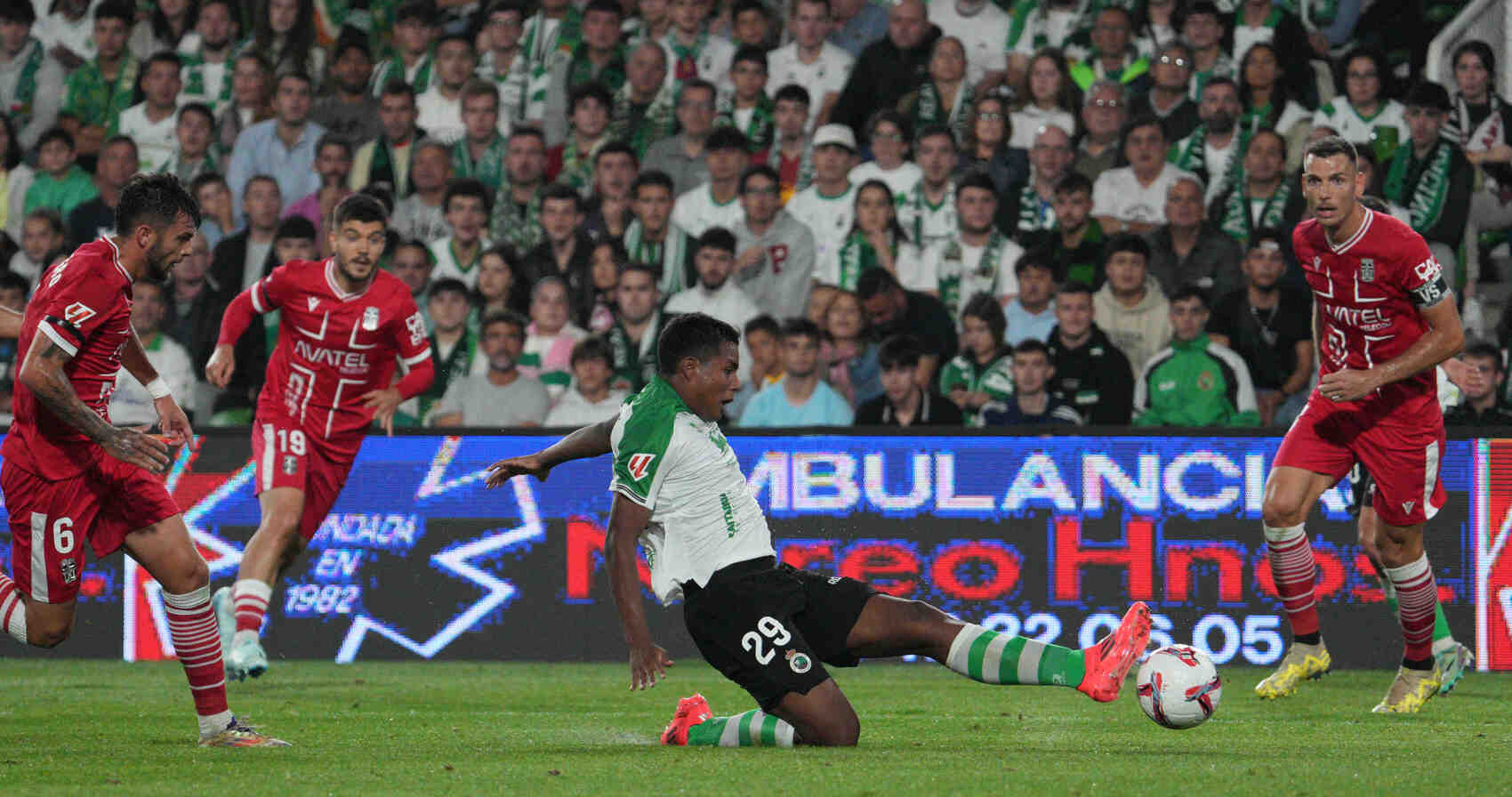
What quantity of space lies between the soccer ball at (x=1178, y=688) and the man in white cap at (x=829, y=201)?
7.31m

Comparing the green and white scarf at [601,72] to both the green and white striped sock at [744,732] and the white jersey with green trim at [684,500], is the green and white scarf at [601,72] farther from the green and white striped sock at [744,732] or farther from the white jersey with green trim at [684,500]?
the green and white striped sock at [744,732]

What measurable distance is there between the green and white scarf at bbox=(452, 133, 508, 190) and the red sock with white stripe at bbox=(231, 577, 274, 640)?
5.74 meters

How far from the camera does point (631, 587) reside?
611cm

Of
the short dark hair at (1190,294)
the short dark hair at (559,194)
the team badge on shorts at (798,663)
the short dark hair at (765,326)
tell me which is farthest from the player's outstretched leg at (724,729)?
the short dark hair at (559,194)

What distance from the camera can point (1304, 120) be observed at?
43.8 ft

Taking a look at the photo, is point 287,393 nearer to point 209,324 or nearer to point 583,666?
point 583,666

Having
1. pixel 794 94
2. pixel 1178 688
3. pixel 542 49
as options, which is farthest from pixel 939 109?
pixel 1178 688

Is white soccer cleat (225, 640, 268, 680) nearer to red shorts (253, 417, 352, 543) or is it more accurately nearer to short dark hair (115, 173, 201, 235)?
red shorts (253, 417, 352, 543)

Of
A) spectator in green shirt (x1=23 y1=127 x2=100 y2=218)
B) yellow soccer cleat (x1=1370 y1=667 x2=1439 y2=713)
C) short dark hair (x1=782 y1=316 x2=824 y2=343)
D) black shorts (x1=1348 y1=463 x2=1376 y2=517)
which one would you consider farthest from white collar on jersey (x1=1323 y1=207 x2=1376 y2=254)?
spectator in green shirt (x1=23 y1=127 x2=100 y2=218)

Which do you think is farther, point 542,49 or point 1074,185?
point 542,49

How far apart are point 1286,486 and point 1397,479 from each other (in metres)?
0.47

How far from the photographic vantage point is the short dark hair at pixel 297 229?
42.9 ft

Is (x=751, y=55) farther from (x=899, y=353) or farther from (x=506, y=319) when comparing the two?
(x=899, y=353)

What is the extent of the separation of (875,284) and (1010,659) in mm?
6450
